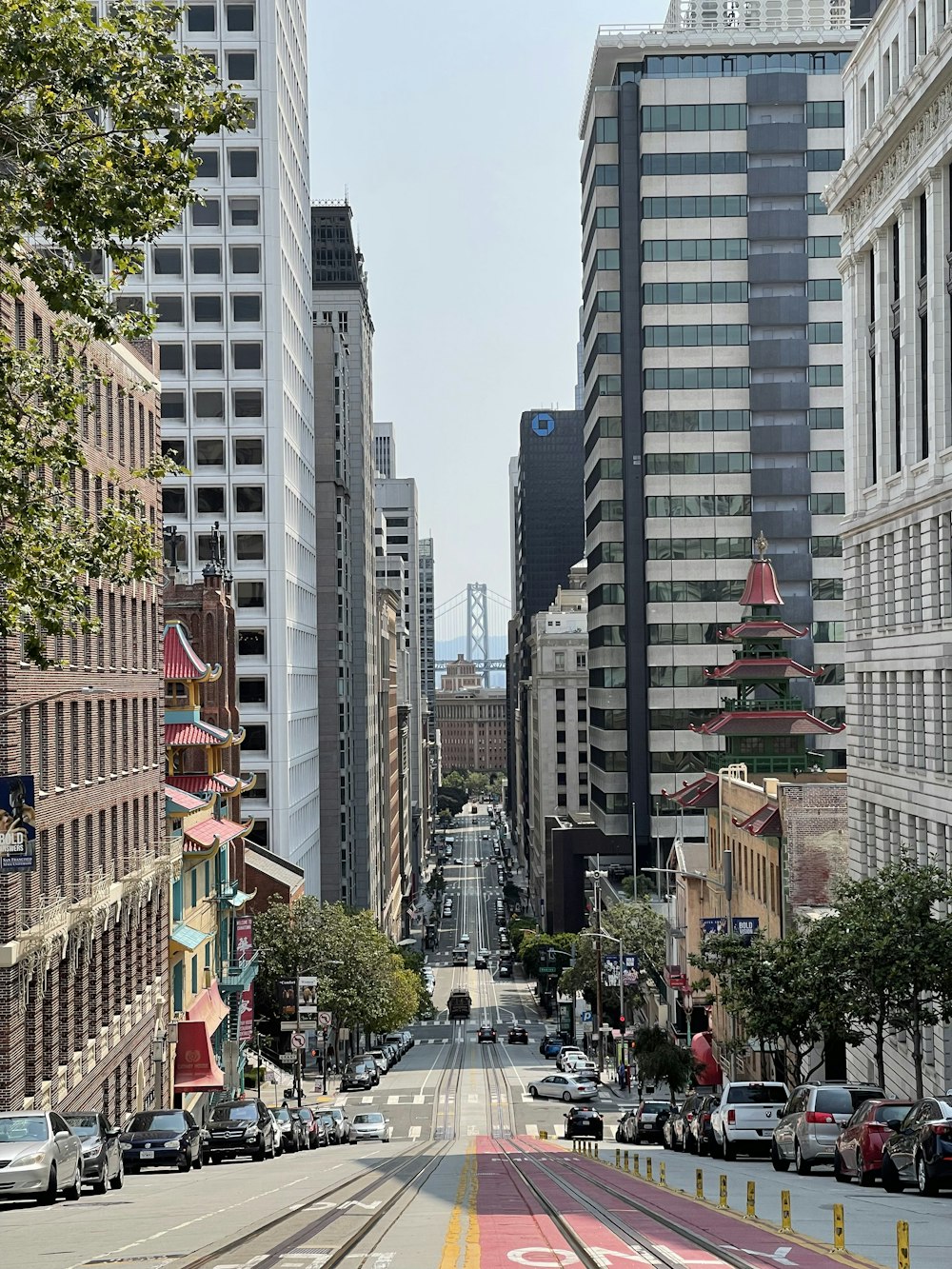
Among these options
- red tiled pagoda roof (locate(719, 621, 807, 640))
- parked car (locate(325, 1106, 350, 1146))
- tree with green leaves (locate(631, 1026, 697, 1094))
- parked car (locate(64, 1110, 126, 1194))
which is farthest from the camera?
red tiled pagoda roof (locate(719, 621, 807, 640))

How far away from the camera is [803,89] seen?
11200 centimetres

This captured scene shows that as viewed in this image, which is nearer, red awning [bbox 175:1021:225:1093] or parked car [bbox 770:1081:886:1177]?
parked car [bbox 770:1081:886:1177]

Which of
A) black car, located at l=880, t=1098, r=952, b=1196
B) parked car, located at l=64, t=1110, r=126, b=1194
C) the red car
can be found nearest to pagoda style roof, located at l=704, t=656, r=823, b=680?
the red car

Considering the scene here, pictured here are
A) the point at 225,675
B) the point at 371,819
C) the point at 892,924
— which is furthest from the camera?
the point at 371,819

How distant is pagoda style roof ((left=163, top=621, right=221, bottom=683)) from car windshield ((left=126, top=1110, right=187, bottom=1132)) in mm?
28767

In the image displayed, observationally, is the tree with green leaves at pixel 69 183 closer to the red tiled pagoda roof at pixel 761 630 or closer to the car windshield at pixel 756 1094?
the car windshield at pixel 756 1094

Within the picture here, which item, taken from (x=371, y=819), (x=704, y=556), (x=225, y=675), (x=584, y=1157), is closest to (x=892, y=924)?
(x=584, y=1157)

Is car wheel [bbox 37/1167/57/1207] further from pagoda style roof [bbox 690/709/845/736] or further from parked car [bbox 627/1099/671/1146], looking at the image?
pagoda style roof [bbox 690/709/845/736]

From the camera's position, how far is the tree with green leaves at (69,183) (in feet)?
56.6

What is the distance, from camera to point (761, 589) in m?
Result: 81.3

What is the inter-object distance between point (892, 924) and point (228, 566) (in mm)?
62710

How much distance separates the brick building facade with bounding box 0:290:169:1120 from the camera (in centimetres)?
3588

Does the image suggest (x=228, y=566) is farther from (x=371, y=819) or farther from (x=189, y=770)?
(x=371, y=819)

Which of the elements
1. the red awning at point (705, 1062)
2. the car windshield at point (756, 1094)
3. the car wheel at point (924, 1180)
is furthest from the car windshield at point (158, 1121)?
the red awning at point (705, 1062)
